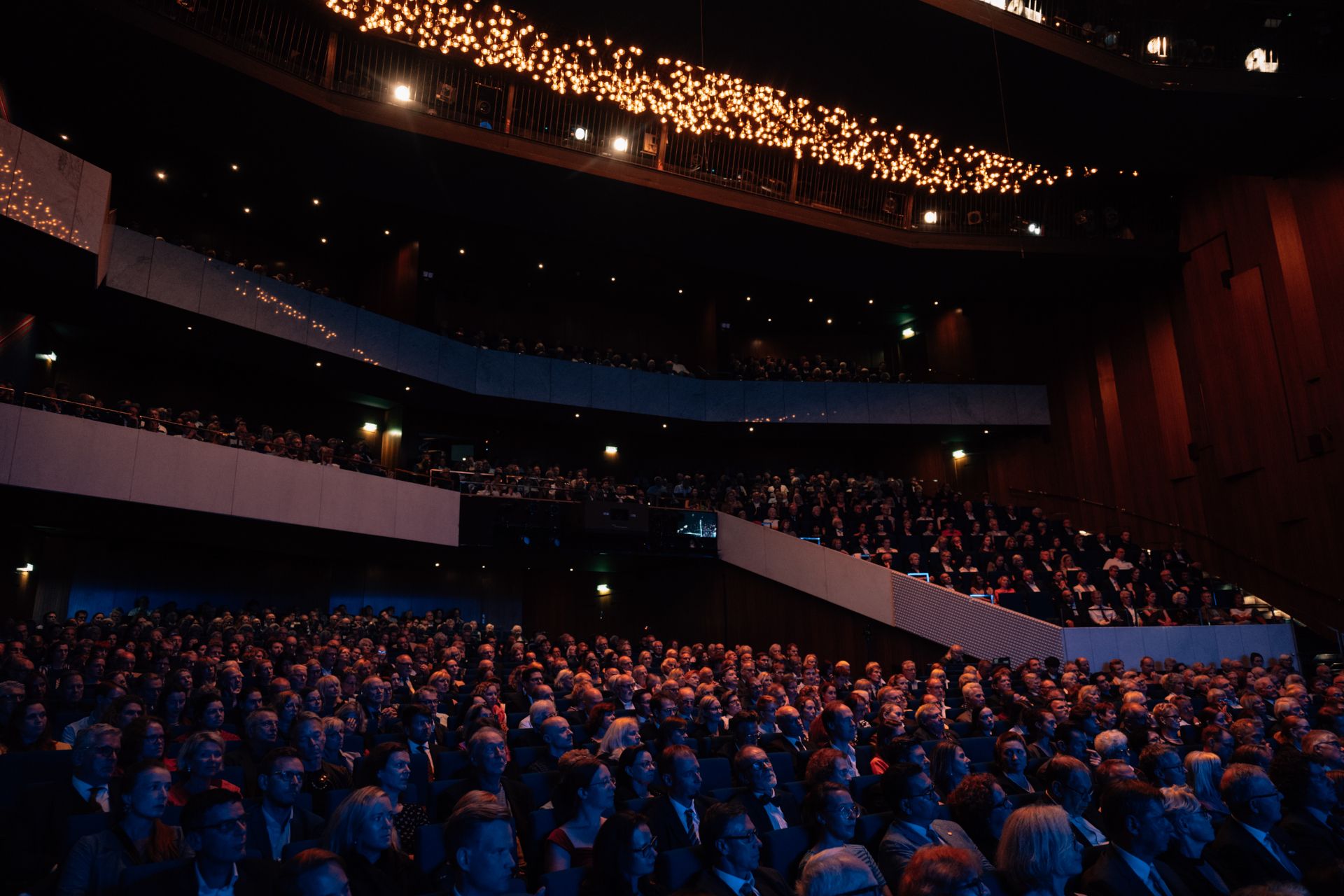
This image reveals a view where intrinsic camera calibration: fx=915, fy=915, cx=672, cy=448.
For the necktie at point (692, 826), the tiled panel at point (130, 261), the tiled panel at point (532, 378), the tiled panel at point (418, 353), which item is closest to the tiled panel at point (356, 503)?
the tiled panel at point (418, 353)

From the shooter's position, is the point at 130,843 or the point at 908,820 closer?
the point at 130,843

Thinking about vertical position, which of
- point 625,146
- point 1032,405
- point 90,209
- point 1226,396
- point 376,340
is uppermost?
point 625,146

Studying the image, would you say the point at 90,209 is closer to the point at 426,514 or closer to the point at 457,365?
the point at 426,514

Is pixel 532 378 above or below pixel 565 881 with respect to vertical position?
above

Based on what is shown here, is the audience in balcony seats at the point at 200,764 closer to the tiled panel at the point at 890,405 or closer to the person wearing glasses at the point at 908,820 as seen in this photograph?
the person wearing glasses at the point at 908,820

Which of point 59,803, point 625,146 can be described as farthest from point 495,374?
point 59,803

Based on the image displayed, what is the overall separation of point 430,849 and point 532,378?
43.4 feet

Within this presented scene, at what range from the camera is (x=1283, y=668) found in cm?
927

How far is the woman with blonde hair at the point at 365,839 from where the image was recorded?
113 inches

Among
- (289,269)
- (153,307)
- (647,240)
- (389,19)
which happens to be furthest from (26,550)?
(647,240)

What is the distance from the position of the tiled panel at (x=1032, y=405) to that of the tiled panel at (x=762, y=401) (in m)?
4.63

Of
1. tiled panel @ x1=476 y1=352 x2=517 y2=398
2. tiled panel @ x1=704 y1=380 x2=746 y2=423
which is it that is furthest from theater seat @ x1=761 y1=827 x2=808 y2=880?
tiled panel @ x1=704 y1=380 x2=746 y2=423

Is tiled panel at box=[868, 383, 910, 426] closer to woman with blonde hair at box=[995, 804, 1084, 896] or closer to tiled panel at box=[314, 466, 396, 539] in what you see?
tiled panel at box=[314, 466, 396, 539]

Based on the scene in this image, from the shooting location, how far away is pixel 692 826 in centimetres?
364
